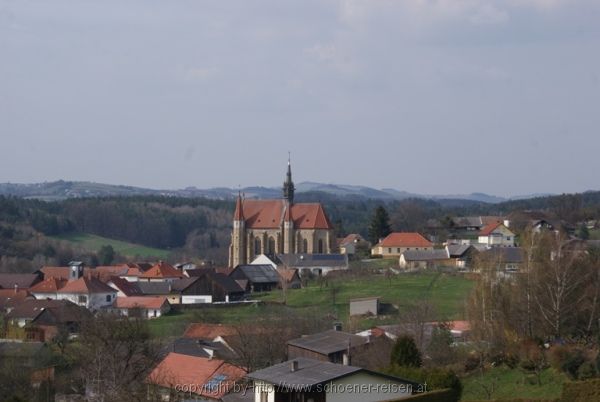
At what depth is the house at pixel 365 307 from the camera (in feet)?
160

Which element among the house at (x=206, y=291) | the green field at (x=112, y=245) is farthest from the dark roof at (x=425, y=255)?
the green field at (x=112, y=245)

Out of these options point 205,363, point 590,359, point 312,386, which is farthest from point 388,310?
point 312,386

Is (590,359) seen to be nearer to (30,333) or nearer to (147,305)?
(30,333)

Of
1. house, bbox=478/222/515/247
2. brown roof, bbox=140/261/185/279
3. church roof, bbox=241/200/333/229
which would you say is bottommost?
brown roof, bbox=140/261/185/279

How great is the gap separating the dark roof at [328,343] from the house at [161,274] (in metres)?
42.6

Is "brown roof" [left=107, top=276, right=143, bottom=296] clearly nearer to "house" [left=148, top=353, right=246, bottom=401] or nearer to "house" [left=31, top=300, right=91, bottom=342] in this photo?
"house" [left=31, top=300, right=91, bottom=342]

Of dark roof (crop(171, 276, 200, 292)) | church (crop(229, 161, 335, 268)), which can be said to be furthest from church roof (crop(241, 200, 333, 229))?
dark roof (crop(171, 276, 200, 292))

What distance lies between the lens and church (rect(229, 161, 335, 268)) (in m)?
84.0

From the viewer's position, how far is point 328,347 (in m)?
28.2

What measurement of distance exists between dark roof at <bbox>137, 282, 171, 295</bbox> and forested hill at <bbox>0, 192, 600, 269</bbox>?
1342 inches

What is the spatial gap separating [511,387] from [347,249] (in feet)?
204

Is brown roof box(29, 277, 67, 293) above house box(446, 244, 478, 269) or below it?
below

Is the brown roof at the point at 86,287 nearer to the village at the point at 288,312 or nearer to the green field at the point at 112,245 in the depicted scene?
the village at the point at 288,312

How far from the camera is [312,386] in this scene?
2022cm
